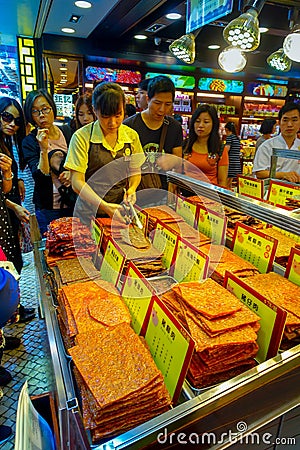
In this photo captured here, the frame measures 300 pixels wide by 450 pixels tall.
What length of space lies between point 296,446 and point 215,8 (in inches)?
114

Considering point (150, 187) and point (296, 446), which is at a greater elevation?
point (150, 187)

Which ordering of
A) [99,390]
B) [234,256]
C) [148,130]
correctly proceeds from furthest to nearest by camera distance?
[148,130]
[234,256]
[99,390]

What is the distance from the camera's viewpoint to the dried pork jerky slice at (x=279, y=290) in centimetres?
95

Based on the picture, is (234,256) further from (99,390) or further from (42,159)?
(42,159)

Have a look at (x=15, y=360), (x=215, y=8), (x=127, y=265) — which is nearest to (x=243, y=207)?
(x=127, y=265)

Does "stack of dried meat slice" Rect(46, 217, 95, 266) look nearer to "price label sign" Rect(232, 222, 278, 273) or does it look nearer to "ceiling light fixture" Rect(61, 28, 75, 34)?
"price label sign" Rect(232, 222, 278, 273)

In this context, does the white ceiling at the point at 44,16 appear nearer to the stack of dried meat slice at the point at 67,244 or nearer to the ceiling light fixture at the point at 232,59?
the ceiling light fixture at the point at 232,59

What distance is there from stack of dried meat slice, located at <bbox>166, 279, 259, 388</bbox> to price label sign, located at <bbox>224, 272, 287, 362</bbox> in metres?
0.03

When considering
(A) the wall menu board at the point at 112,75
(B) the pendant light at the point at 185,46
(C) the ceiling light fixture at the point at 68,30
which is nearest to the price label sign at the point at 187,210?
(B) the pendant light at the point at 185,46

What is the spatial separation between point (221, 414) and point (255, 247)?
2.22 feet

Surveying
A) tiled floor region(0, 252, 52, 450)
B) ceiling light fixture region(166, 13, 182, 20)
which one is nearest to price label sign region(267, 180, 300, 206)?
tiled floor region(0, 252, 52, 450)

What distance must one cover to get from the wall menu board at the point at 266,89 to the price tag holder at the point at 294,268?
23.6 feet

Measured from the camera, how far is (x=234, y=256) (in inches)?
50.6

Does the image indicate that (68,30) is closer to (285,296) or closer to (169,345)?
(285,296)
